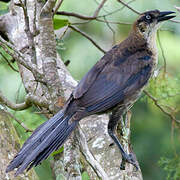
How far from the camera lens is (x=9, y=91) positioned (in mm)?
6875

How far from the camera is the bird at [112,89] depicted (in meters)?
3.32

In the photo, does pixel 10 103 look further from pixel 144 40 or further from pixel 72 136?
Answer: pixel 144 40

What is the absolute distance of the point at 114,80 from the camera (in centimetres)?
373

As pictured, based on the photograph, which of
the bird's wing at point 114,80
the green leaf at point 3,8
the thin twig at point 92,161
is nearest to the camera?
the thin twig at point 92,161

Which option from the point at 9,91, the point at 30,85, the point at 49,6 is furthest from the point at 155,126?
the point at 49,6

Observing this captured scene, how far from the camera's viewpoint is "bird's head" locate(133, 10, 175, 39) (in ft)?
13.3

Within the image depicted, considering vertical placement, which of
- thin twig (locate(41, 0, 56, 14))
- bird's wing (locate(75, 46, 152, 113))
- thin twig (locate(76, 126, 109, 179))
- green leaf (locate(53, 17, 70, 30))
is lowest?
thin twig (locate(76, 126, 109, 179))

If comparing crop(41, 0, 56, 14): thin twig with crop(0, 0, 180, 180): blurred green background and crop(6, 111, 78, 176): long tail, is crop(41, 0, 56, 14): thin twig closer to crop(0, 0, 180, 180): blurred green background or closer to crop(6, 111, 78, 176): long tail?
crop(6, 111, 78, 176): long tail

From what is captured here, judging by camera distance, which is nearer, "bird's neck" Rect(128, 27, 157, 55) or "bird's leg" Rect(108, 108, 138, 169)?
"bird's leg" Rect(108, 108, 138, 169)

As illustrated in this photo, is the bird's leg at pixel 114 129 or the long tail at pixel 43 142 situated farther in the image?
the bird's leg at pixel 114 129

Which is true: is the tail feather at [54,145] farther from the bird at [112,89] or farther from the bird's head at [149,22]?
the bird's head at [149,22]

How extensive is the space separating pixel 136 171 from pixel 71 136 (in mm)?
626

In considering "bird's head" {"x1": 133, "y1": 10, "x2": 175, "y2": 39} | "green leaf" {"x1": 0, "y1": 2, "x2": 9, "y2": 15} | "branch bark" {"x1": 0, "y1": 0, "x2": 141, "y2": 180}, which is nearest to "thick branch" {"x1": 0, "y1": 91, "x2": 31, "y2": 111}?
"branch bark" {"x1": 0, "y1": 0, "x2": 141, "y2": 180}

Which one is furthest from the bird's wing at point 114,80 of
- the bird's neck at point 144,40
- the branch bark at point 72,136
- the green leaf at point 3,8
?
the green leaf at point 3,8
